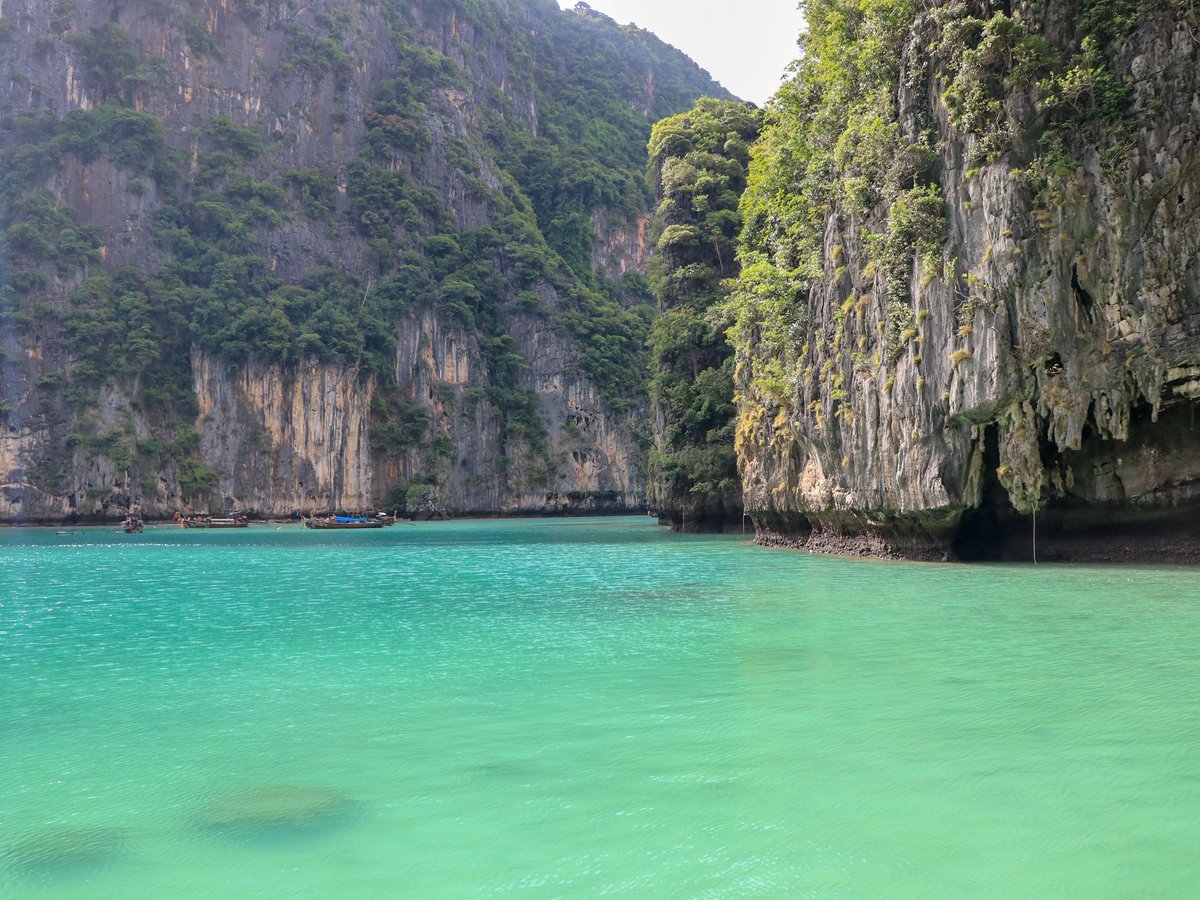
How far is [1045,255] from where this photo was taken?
1738 centimetres

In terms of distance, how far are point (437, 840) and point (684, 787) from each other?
5.07 feet

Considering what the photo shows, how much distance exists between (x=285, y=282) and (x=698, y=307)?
4355 centimetres

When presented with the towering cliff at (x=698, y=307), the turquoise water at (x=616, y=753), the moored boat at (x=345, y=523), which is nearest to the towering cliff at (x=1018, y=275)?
the turquoise water at (x=616, y=753)

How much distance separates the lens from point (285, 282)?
71.2m

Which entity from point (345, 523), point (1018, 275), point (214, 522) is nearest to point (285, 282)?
point (214, 522)

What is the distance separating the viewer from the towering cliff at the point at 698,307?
38875mm

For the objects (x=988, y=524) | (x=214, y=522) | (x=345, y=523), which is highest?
(x=988, y=524)

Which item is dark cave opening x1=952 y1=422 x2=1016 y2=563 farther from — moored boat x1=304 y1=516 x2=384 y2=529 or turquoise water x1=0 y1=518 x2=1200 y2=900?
moored boat x1=304 y1=516 x2=384 y2=529

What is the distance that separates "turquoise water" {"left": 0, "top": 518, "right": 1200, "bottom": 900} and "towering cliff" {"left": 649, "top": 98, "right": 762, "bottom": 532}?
25.4 metres

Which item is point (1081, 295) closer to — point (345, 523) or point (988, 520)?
point (988, 520)

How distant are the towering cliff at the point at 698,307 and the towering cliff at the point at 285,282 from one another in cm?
3280

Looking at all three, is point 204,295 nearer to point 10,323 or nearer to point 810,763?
point 10,323

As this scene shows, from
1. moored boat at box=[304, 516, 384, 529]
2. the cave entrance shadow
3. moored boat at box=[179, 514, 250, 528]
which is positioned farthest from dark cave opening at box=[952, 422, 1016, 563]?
moored boat at box=[179, 514, 250, 528]

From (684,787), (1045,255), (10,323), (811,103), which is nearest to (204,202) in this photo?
(10,323)
